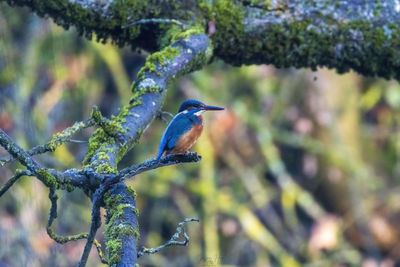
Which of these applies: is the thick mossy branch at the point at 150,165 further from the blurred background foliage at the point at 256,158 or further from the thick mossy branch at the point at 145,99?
the blurred background foliage at the point at 256,158

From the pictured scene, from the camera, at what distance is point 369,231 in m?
7.36

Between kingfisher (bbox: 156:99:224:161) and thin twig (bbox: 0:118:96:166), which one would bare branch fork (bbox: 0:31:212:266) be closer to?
thin twig (bbox: 0:118:96:166)

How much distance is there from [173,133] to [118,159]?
44 cm

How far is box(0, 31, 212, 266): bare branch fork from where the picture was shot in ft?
6.33

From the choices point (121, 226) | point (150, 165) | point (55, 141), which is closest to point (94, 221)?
point (121, 226)

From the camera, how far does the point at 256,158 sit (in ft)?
26.2

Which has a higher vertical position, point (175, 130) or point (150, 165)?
point (150, 165)

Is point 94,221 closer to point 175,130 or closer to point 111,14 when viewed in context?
point 175,130

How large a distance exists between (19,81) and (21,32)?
0.98 metres

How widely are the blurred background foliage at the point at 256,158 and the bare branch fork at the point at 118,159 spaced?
381cm

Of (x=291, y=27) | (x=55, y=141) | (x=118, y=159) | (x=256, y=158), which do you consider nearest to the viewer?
(x=55, y=141)

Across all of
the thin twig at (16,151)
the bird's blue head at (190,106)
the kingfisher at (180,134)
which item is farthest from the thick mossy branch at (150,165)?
the bird's blue head at (190,106)

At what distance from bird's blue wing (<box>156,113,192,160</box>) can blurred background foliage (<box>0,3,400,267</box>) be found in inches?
155

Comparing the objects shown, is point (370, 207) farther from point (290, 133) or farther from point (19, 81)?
point (19, 81)
